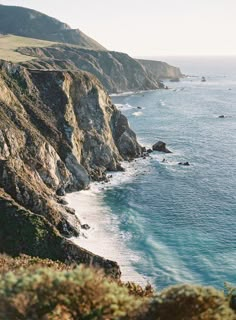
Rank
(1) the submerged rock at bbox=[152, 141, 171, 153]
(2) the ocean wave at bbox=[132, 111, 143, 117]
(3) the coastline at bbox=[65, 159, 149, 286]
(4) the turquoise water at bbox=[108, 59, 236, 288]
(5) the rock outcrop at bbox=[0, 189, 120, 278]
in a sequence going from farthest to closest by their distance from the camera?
(2) the ocean wave at bbox=[132, 111, 143, 117]
(1) the submerged rock at bbox=[152, 141, 171, 153]
(3) the coastline at bbox=[65, 159, 149, 286]
(4) the turquoise water at bbox=[108, 59, 236, 288]
(5) the rock outcrop at bbox=[0, 189, 120, 278]

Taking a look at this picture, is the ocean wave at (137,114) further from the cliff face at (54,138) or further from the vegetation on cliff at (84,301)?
the vegetation on cliff at (84,301)

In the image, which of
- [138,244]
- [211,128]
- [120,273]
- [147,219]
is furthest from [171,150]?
[120,273]

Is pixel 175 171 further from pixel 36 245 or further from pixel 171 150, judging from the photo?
pixel 36 245

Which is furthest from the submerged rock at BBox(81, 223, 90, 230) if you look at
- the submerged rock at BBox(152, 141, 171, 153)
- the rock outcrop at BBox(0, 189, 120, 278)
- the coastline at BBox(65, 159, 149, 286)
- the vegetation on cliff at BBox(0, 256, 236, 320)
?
the submerged rock at BBox(152, 141, 171, 153)

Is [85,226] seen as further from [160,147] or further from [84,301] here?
[160,147]

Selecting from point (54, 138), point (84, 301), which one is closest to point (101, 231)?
point (54, 138)

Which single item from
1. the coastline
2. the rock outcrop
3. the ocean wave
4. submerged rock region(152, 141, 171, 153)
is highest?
the ocean wave

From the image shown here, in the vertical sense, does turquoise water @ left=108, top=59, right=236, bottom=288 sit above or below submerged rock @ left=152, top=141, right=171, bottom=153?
below

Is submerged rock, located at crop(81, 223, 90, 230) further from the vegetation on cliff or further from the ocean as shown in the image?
the vegetation on cliff

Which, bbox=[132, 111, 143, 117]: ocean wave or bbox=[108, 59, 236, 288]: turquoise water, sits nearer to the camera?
bbox=[108, 59, 236, 288]: turquoise water
